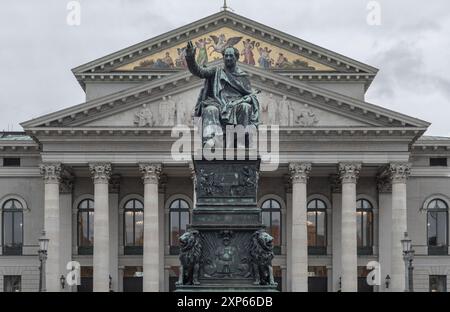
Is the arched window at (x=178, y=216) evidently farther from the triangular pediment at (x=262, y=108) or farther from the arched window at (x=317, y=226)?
the arched window at (x=317, y=226)

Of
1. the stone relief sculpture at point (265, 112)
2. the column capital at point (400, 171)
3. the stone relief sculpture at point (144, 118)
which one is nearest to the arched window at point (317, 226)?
the column capital at point (400, 171)

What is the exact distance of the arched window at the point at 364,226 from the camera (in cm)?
8019

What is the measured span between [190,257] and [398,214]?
56816 mm

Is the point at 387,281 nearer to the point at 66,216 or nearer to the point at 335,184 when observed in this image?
the point at 335,184

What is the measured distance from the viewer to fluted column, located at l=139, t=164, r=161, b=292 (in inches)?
2911

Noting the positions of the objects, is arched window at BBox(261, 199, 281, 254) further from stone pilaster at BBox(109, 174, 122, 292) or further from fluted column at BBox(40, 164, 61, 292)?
fluted column at BBox(40, 164, 61, 292)

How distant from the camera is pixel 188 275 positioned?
18609 millimetres

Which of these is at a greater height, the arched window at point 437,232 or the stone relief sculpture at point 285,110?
the stone relief sculpture at point 285,110

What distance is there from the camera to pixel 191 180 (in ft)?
265

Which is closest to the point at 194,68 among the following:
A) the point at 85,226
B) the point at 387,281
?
the point at 387,281

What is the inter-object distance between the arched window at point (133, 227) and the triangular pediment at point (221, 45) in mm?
11428

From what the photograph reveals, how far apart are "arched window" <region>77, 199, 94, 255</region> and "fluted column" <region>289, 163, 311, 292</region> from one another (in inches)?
596

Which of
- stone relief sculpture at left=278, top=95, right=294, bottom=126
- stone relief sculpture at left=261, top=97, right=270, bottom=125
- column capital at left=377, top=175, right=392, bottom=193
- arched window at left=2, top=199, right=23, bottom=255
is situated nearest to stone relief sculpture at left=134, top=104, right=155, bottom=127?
stone relief sculpture at left=261, top=97, right=270, bottom=125

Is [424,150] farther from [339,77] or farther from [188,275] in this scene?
[188,275]
